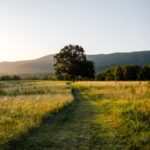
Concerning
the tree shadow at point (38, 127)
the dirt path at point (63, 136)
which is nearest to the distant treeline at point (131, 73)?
the tree shadow at point (38, 127)

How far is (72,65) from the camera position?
92250mm

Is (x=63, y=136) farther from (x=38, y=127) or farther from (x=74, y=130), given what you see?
(x=38, y=127)

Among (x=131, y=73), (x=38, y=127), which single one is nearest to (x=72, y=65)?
(x=131, y=73)

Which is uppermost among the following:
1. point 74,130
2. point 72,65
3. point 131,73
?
point 72,65

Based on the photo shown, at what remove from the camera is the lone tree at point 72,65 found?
92.4 metres

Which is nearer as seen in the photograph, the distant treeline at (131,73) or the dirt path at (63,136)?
the dirt path at (63,136)

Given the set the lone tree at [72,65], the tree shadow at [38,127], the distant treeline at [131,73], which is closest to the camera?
the tree shadow at [38,127]

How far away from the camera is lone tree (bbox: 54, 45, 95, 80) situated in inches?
3637

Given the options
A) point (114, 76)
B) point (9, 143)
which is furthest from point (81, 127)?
point (114, 76)

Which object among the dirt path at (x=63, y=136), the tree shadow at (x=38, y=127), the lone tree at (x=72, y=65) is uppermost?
the lone tree at (x=72, y=65)

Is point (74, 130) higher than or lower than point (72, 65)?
lower

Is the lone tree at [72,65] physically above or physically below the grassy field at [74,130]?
above

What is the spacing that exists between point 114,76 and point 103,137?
92.5 m

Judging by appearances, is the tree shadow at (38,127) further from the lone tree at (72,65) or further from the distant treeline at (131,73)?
the distant treeline at (131,73)
